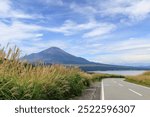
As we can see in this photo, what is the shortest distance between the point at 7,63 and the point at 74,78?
8448 millimetres

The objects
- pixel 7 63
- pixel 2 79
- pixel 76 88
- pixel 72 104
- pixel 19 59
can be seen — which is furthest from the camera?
pixel 76 88

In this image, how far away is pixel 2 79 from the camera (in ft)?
29.7

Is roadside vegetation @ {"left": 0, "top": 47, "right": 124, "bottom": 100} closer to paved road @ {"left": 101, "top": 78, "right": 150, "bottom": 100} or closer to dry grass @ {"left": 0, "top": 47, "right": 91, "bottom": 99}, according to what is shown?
dry grass @ {"left": 0, "top": 47, "right": 91, "bottom": 99}

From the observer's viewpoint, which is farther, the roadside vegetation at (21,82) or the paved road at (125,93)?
the paved road at (125,93)

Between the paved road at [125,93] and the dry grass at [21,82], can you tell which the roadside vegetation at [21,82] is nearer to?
the dry grass at [21,82]

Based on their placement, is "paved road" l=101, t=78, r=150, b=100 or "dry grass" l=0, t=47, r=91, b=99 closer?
"dry grass" l=0, t=47, r=91, b=99

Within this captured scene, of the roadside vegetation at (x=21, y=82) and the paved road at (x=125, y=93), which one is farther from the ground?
the roadside vegetation at (x=21, y=82)

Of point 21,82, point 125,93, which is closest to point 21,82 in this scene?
point 21,82

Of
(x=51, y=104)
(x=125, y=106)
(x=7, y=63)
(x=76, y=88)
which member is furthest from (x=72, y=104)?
(x=76, y=88)

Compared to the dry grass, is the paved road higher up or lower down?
lower down

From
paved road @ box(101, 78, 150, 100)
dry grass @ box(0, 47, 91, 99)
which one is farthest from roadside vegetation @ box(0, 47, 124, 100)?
paved road @ box(101, 78, 150, 100)

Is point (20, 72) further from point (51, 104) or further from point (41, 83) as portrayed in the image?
point (51, 104)

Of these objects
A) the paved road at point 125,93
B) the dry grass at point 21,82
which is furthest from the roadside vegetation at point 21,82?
the paved road at point 125,93

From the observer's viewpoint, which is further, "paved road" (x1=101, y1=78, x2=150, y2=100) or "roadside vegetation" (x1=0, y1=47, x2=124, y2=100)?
"paved road" (x1=101, y1=78, x2=150, y2=100)
